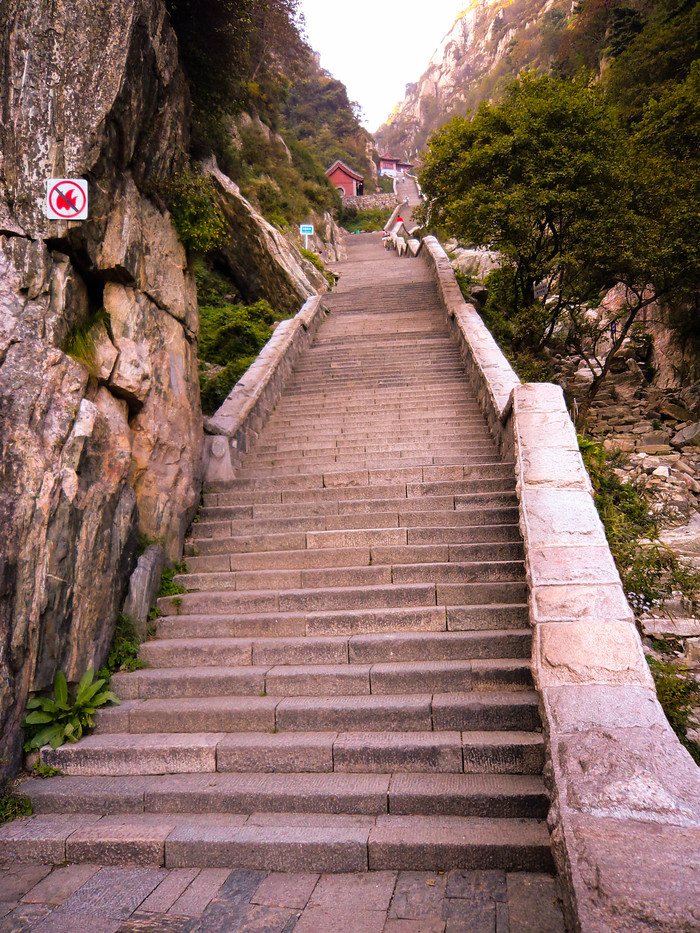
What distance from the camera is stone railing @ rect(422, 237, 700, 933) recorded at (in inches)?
83.2

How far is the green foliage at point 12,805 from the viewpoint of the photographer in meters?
3.59

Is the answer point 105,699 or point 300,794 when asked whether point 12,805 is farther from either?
point 300,794

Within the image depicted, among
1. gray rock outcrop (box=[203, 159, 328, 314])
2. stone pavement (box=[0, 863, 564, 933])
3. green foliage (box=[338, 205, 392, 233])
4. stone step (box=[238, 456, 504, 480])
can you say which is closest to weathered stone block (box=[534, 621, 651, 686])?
stone pavement (box=[0, 863, 564, 933])

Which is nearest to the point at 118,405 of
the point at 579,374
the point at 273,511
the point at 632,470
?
the point at 273,511

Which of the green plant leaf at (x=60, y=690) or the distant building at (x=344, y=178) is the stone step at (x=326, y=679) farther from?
the distant building at (x=344, y=178)

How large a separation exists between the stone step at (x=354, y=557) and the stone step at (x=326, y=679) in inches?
43.2

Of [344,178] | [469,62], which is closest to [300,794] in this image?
[344,178]

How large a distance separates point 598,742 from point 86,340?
14.4 ft

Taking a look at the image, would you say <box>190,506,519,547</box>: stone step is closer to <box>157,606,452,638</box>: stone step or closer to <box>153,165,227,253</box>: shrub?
<box>157,606,452,638</box>: stone step

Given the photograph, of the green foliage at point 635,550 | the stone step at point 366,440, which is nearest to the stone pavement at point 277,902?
the green foliage at point 635,550

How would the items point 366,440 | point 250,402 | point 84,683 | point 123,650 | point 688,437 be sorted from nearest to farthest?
1. point 84,683
2. point 123,650
3. point 366,440
4. point 250,402
5. point 688,437

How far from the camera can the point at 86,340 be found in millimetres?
4746

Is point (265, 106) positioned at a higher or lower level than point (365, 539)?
higher

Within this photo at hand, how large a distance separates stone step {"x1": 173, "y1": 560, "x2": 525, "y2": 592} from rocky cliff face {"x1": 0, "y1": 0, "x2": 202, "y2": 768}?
538 mm
